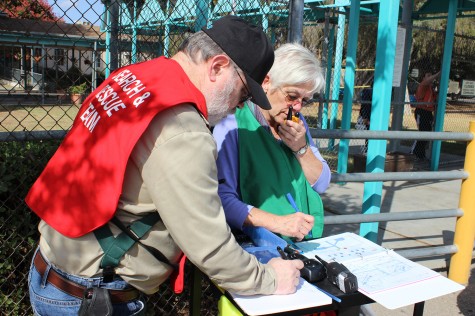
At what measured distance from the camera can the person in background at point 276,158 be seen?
205 cm

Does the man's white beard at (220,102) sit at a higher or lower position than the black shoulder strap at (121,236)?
higher

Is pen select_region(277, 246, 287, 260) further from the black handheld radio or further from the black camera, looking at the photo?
the black handheld radio

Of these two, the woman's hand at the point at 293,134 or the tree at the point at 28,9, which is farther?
the tree at the point at 28,9

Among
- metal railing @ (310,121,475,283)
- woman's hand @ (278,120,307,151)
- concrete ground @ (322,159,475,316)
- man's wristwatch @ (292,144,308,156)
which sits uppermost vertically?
woman's hand @ (278,120,307,151)

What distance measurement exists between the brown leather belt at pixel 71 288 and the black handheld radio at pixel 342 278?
0.73 m

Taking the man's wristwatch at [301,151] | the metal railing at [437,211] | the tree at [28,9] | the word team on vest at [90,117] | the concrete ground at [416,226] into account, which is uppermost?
the tree at [28,9]

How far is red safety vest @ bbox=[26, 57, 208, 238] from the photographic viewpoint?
55.4 inches

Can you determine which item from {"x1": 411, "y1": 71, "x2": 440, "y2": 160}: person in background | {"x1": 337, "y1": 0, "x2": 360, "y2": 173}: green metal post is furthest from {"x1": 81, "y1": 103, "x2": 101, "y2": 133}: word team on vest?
{"x1": 411, "y1": 71, "x2": 440, "y2": 160}: person in background

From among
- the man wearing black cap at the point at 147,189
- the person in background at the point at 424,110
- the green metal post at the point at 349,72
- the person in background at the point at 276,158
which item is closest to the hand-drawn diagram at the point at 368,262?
the person in background at the point at 276,158

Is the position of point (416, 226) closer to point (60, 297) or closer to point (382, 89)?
point (382, 89)

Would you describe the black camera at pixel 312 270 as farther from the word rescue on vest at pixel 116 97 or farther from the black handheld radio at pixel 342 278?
the word rescue on vest at pixel 116 97

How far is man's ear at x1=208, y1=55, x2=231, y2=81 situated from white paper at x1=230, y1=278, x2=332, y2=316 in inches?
29.9

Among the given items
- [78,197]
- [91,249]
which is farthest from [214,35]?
[91,249]

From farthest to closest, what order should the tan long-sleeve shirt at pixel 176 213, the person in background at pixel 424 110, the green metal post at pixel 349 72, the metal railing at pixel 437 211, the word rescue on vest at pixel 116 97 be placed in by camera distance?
the person in background at pixel 424 110, the green metal post at pixel 349 72, the metal railing at pixel 437 211, the word rescue on vest at pixel 116 97, the tan long-sleeve shirt at pixel 176 213
